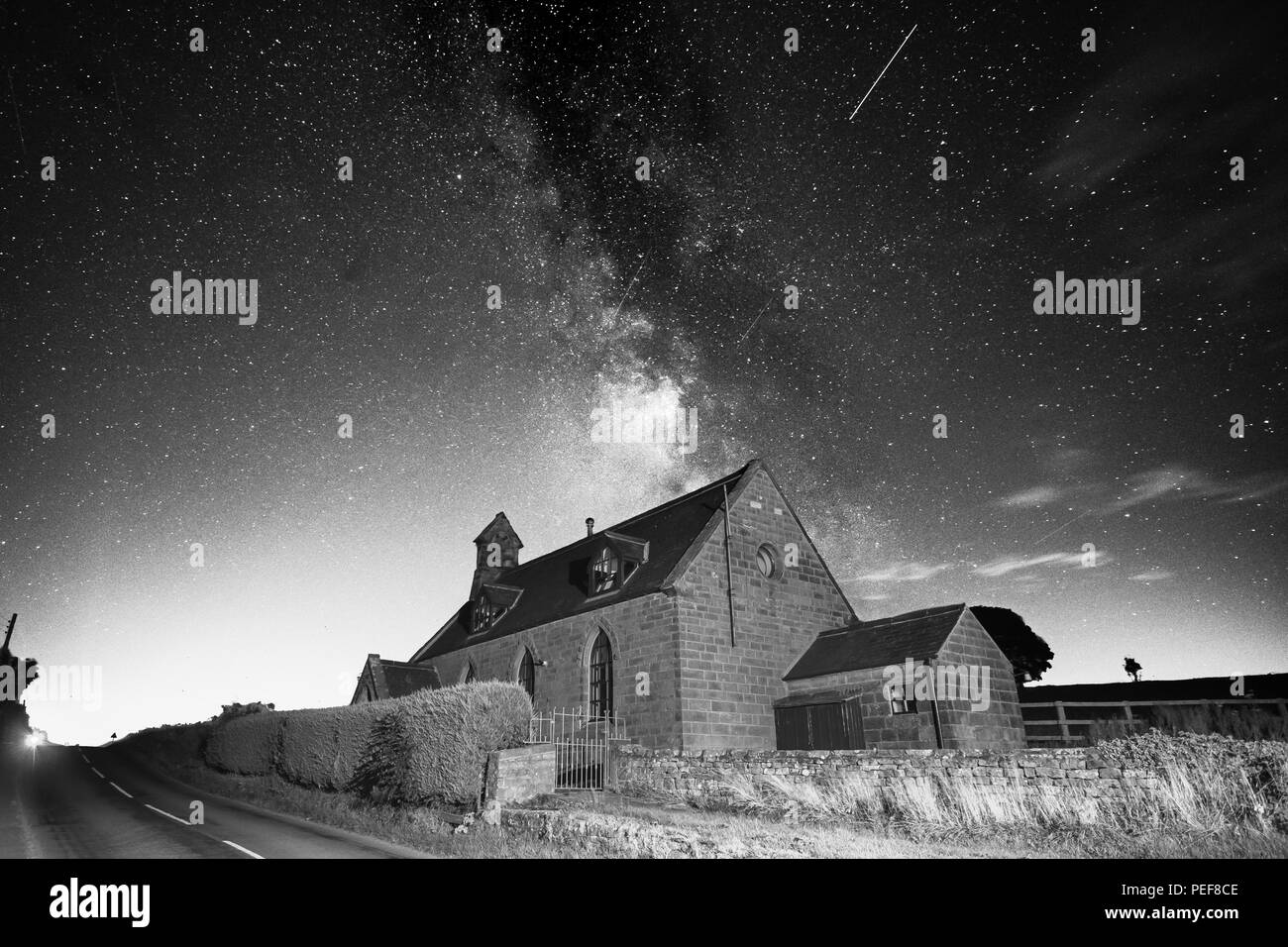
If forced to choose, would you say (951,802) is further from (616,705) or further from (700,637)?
(616,705)

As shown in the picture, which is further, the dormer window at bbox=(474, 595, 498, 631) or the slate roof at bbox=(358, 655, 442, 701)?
the slate roof at bbox=(358, 655, 442, 701)

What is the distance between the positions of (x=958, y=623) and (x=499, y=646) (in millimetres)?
18905

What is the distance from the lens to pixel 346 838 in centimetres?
1321

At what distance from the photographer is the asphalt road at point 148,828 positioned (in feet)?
38.7

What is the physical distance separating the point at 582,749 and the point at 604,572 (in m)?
6.93

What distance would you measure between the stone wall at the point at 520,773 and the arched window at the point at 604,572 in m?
9.78

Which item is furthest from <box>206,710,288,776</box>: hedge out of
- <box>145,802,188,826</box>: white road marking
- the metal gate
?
the metal gate

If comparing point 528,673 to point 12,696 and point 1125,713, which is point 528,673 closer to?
point 1125,713

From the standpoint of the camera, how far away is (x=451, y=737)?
15.9 metres

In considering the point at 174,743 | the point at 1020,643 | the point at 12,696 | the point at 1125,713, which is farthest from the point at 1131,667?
the point at 12,696

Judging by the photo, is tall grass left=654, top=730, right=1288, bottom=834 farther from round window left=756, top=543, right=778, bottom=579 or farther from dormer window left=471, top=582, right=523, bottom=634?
dormer window left=471, top=582, right=523, bottom=634

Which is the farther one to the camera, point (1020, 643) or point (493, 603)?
point (1020, 643)

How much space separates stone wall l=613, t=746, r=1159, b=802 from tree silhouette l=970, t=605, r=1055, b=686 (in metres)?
51.0

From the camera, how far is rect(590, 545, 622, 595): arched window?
25859 millimetres
